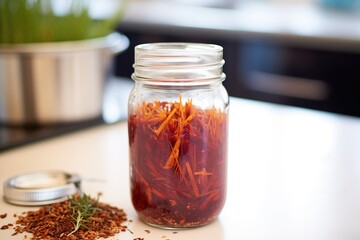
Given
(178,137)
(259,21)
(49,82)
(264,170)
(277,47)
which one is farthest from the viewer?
(259,21)

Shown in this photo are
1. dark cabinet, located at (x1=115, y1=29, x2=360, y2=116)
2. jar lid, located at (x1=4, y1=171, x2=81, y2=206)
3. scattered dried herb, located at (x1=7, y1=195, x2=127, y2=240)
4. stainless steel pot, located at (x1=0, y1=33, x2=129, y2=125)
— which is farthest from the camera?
dark cabinet, located at (x1=115, y1=29, x2=360, y2=116)

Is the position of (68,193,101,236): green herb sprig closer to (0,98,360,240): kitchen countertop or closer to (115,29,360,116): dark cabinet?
(0,98,360,240): kitchen countertop

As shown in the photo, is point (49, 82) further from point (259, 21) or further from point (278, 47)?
point (259, 21)

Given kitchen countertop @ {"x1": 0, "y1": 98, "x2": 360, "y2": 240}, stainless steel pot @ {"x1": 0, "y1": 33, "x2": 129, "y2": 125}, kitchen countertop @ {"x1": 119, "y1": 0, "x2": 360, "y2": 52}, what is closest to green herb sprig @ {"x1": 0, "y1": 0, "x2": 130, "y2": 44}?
stainless steel pot @ {"x1": 0, "y1": 33, "x2": 129, "y2": 125}

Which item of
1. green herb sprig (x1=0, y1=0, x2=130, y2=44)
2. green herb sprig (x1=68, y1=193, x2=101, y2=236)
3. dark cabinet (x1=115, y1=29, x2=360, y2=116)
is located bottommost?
dark cabinet (x1=115, y1=29, x2=360, y2=116)

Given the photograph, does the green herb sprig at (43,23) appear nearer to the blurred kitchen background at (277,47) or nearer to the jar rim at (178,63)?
the blurred kitchen background at (277,47)

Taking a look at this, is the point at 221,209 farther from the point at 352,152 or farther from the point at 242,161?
the point at 352,152

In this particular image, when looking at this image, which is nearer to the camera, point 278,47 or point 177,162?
point 177,162

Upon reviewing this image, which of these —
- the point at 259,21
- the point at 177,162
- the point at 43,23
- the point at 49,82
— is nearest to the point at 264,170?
the point at 177,162
